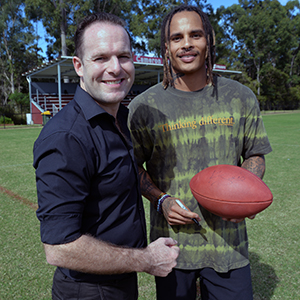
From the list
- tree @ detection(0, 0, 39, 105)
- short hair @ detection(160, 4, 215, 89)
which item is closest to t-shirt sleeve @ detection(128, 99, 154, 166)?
short hair @ detection(160, 4, 215, 89)

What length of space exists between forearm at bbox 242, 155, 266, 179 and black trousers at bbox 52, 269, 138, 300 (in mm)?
1057

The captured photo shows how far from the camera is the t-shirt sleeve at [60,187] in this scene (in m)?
1.10

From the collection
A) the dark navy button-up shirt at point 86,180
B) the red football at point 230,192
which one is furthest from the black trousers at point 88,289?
the red football at point 230,192

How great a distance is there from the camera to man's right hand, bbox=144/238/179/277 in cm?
130

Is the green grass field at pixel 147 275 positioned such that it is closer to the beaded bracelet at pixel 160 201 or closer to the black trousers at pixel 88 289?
the beaded bracelet at pixel 160 201

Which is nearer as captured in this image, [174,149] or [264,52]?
[174,149]

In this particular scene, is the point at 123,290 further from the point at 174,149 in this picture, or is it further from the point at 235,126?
the point at 235,126

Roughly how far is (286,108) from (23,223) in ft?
179

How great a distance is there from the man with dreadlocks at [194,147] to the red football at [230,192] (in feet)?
0.36

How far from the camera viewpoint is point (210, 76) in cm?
193

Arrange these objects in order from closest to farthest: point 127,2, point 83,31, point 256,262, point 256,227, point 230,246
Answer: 1. point 83,31
2. point 230,246
3. point 256,262
4. point 256,227
5. point 127,2

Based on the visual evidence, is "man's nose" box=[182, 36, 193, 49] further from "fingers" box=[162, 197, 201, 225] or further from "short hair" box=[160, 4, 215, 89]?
"fingers" box=[162, 197, 201, 225]

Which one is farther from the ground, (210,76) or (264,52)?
(264,52)

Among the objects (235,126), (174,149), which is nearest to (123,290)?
(174,149)
